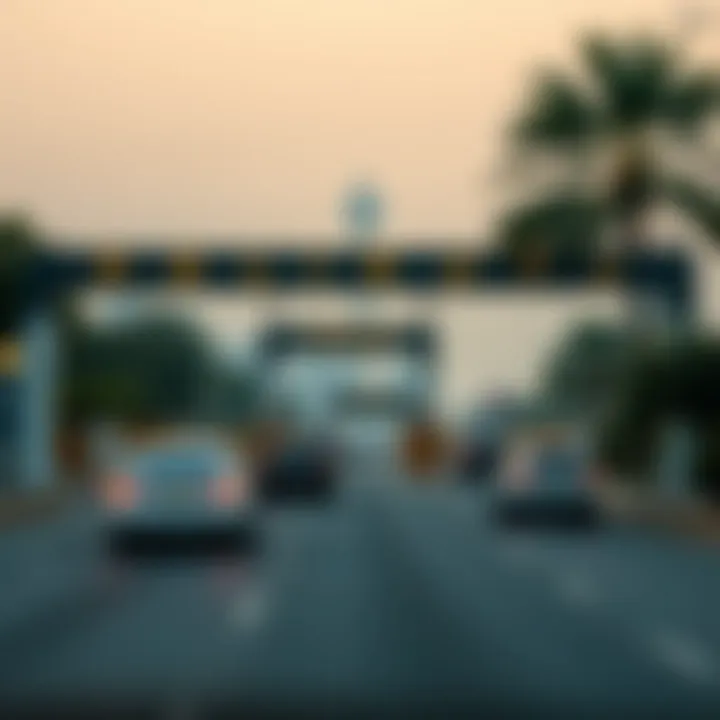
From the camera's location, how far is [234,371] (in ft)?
562

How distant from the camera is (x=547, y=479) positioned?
40875 mm

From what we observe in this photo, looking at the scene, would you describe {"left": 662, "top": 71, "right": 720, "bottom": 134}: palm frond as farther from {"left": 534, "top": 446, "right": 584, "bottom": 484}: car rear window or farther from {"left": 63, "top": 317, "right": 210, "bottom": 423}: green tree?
{"left": 63, "top": 317, "right": 210, "bottom": 423}: green tree

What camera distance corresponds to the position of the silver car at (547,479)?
40938 millimetres

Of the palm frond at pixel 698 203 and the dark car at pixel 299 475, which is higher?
the palm frond at pixel 698 203

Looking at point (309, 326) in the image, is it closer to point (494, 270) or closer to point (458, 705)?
point (494, 270)

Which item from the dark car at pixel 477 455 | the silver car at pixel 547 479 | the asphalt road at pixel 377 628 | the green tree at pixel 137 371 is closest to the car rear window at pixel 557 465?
the silver car at pixel 547 479

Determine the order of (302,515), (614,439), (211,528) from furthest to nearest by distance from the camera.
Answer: (614,439) < (302,515) < (211,528)

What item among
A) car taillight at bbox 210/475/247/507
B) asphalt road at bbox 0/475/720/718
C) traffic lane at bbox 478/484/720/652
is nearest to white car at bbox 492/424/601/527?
traffic lane at bbox 478/484/720/652

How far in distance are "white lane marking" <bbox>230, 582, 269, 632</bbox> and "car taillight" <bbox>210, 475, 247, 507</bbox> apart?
5352 mm

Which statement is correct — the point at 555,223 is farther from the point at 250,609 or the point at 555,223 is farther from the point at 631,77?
the point at 250,609

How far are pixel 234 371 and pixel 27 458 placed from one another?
112890 mm

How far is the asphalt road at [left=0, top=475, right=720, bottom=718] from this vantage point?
578 inches

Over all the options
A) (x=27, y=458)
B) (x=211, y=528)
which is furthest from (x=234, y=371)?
(x=211, y=528)

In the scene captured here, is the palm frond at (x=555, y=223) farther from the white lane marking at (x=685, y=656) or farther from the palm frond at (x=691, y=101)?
the white lane marking at (x=685, y=656)
